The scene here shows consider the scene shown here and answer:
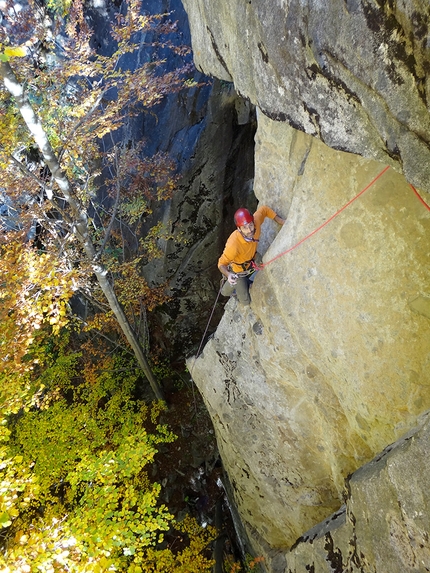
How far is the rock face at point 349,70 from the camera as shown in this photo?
98.9 inches

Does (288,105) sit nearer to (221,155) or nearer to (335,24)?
(335,24)

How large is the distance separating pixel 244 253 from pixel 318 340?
1915 millimetres

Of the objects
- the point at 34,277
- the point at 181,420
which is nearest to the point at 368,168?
the point at 34,277

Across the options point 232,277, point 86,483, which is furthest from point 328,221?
point 86,483

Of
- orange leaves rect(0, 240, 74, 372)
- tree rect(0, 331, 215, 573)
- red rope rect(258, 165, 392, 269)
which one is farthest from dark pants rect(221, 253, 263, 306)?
tree rect(0, 331, 215, 573)

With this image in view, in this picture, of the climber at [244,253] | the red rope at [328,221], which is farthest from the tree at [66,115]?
the red rope at [328,221]

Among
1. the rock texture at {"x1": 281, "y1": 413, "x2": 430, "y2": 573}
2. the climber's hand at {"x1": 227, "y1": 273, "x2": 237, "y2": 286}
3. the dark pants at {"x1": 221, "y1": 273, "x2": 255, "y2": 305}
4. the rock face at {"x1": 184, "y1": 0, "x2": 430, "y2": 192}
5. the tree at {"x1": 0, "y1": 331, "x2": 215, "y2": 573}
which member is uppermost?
the rock face at {"x1": 184, "y1": 0, "x2": 430, "y2": 192}

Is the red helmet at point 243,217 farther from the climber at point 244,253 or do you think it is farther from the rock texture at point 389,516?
the rock texture at point 389,516

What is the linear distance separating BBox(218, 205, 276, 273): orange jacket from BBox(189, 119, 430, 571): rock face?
1.02ft

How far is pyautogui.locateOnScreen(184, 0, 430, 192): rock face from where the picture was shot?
2512 mm

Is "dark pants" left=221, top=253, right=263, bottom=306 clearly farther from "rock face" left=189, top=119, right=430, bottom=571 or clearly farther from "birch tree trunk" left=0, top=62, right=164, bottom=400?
"birch tree trunk" left=0, top=62, right=164, bottom=400

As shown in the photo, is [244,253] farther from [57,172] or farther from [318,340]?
[57,172]

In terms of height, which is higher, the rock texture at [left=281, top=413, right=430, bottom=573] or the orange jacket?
the orange jacket

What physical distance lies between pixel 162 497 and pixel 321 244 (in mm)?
10534
